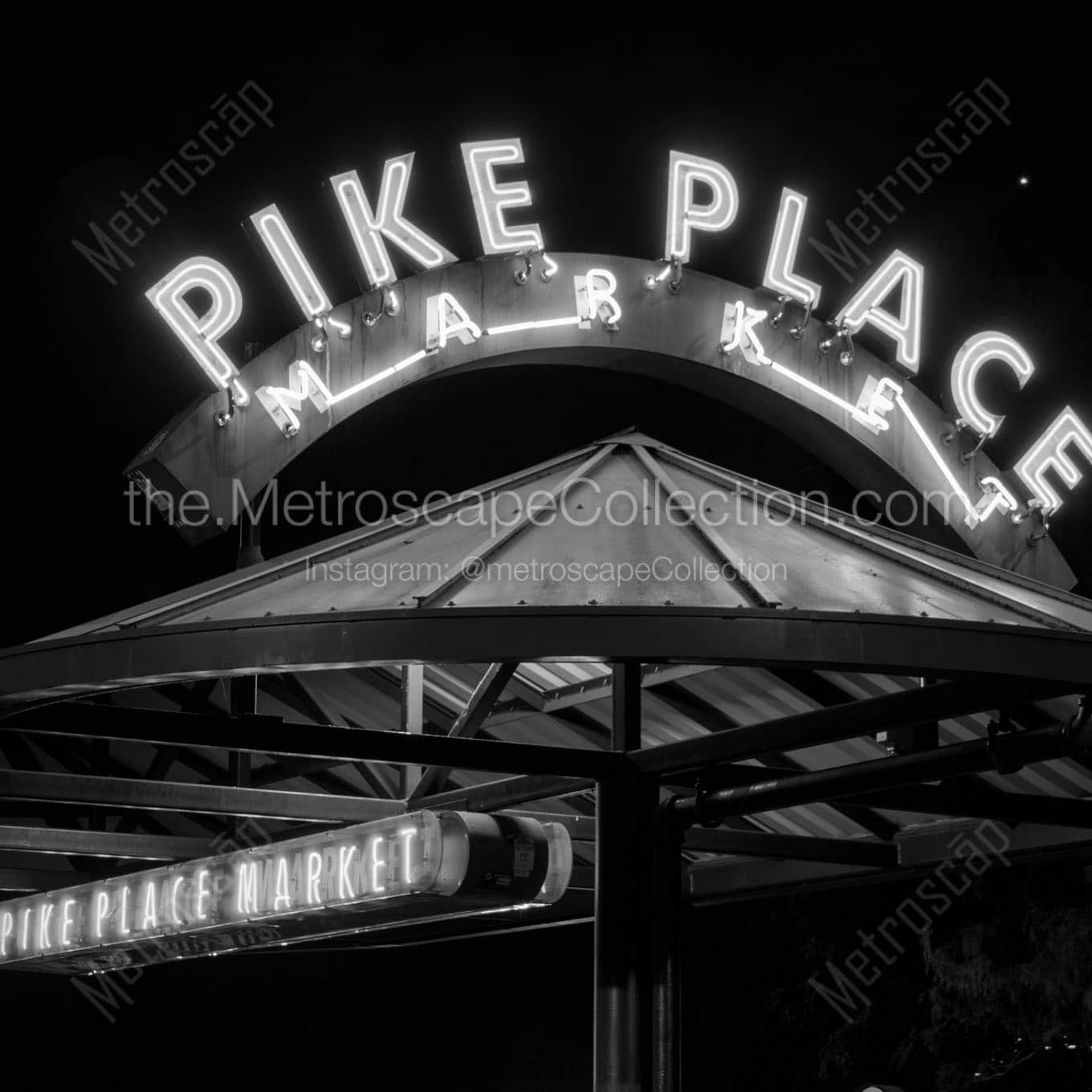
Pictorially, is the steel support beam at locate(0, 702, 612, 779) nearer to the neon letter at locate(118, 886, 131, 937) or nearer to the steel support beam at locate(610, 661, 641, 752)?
the steel support beam at locate(610, 661, 641, 752)

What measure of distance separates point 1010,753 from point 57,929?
617 centimetres

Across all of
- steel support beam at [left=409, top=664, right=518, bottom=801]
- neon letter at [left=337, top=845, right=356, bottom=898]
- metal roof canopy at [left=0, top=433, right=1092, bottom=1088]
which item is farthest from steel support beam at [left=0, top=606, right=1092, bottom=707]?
steel support beam at [left=409, top=664, right=518, bottom=801]

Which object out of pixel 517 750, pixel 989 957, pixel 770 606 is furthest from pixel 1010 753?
pixel 989 957

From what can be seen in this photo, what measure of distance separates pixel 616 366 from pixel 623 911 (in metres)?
5.44

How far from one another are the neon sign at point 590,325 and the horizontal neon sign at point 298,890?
2773 millimetres

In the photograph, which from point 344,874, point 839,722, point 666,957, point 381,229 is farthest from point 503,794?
point 381,229

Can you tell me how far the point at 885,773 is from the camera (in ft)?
22.8

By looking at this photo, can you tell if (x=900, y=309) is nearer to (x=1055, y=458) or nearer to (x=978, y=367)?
(x=978, y=367)

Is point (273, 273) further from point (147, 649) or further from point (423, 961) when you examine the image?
point (423, 961)

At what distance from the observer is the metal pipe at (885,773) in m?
6.11

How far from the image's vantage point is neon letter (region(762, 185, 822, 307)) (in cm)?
1193

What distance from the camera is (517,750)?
740 cm

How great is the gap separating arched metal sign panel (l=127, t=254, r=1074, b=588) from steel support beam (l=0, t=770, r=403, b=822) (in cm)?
188

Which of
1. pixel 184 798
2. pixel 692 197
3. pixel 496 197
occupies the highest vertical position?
pixel 692 197
